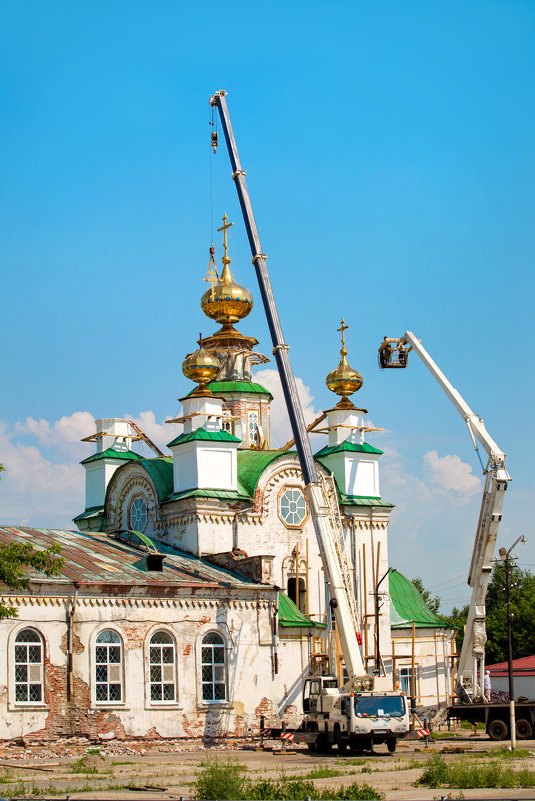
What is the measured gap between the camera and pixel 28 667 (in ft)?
87.6

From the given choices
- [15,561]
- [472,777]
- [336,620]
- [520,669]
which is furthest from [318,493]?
[520,669]

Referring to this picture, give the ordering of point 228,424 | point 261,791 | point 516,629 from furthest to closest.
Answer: point 516,629 → point 228,424 → point 261,791

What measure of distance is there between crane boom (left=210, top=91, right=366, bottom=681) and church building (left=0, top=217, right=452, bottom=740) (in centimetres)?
96

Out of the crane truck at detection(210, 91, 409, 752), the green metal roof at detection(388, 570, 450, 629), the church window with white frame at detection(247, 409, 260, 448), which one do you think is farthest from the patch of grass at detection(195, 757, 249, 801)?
the church window with white frame at detection(247, 409, 260, 448)

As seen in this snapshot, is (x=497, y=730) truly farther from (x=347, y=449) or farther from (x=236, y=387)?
(x=236, y=387)

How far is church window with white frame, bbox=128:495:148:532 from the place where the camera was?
1411 inches

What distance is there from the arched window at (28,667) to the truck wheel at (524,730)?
40.7ft

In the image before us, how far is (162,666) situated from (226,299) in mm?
15003

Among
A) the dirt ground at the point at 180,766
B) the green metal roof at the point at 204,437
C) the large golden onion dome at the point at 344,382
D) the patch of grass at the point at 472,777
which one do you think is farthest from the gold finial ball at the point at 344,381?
the patch of grass at the point at 472,777

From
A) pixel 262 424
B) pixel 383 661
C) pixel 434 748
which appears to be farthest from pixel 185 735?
pixel 262 424

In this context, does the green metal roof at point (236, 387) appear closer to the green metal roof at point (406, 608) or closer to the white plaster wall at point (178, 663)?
the green metal roof at point (406, 608)

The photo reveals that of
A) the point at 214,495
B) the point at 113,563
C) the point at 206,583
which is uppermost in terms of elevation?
the point at 214,495

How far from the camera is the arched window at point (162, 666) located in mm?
28484

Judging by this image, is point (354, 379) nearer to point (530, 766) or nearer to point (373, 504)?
point (373, 504)
